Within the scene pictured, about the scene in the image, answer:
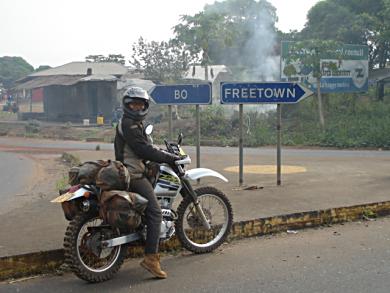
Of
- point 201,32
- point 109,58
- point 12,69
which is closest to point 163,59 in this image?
point 201,32

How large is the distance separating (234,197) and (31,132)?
25.3 metres

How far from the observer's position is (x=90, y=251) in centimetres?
484

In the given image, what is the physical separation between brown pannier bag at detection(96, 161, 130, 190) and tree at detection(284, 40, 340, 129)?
2142 cm

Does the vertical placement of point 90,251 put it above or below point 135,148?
below

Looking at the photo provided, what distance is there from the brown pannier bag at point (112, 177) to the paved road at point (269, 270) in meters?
0.88

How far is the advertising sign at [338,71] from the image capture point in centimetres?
2673

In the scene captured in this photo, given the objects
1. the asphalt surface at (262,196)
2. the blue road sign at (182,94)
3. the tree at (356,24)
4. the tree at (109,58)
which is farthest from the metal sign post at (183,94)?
the tree at (109,58)

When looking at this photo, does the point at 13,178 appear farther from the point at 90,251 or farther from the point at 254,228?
the point at 90,251

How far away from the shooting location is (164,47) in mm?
38312

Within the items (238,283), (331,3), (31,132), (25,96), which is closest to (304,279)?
(238,283)

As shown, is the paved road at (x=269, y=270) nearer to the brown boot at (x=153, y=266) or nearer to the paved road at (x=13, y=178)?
the brown boot at (x=153, y=266)

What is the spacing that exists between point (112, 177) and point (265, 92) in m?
4.85

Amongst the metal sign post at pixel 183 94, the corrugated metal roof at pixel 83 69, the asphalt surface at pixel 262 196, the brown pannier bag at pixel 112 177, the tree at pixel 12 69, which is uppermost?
the tree at pixel 12 69

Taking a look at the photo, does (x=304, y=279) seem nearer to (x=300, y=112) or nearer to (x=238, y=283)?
(x=238, y=283)
